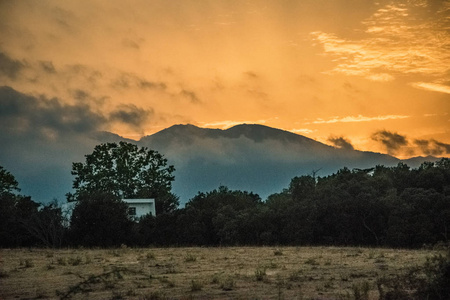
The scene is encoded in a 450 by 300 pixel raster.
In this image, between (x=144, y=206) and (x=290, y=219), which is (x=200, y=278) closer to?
(x=290, y=219)

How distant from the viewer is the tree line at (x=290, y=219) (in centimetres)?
4478

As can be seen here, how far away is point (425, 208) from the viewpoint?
4472 centimetres

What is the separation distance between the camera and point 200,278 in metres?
20.1

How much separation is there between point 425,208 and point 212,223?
70.4 ft

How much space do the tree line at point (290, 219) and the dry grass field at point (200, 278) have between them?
17.6 m

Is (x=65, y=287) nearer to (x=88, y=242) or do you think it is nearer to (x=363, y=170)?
(x=88, y=242)

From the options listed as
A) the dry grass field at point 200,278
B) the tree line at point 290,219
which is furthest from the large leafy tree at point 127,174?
the dry grass field at point 200,278

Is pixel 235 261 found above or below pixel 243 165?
below

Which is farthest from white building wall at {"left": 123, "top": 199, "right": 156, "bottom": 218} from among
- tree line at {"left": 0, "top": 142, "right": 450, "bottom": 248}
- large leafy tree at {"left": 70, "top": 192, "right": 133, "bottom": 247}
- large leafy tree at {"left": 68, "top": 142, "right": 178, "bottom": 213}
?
large leafy tree at {"left": 70, "top": 192, "right": 133, "bottom": 247}

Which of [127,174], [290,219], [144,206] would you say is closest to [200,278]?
[290,219]

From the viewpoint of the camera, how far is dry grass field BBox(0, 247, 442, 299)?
1609 centimetres

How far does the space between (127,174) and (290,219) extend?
3568 centimetres

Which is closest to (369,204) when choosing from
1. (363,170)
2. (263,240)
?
(263,240)

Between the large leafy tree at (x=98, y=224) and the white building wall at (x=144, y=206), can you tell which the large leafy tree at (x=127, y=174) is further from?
the large leafy tree at (x=98, y=224)
